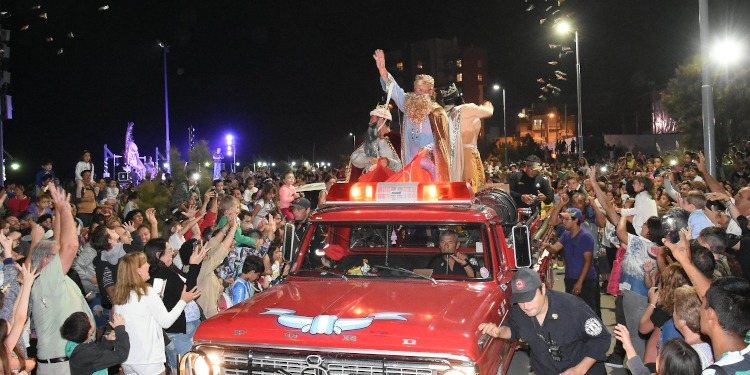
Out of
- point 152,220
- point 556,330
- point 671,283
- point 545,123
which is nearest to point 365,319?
point 556,330

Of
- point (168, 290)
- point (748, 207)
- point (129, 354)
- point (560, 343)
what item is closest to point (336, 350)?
point (560, 343)

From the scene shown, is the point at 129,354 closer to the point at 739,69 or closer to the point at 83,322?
the point at 83,322

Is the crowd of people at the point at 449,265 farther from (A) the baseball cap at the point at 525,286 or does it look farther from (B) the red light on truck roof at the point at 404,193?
(B) the red light on truck roof at the point at 404,193

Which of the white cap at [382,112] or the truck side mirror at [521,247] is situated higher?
the white cap at [382,112]

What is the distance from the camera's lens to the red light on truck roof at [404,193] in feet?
21.1

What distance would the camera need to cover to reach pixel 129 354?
5789 mm

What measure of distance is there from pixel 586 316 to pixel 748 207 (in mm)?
4554

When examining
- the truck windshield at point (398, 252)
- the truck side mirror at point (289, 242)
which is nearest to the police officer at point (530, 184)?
the truck windshield at point (398, 252)

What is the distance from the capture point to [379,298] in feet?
17.3

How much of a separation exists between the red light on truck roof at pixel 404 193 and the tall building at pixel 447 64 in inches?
3553

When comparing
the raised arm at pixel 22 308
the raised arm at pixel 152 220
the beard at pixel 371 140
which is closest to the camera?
the raised arm at pixel 22 308

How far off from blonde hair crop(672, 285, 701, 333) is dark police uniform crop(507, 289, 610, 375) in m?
0.56

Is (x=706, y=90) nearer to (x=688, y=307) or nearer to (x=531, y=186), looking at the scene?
(x=531, y=186)

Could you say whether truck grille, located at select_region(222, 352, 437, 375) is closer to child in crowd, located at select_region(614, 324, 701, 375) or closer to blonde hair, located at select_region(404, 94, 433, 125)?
child in crowd, located at select_region(614, 324, 701, 375)
